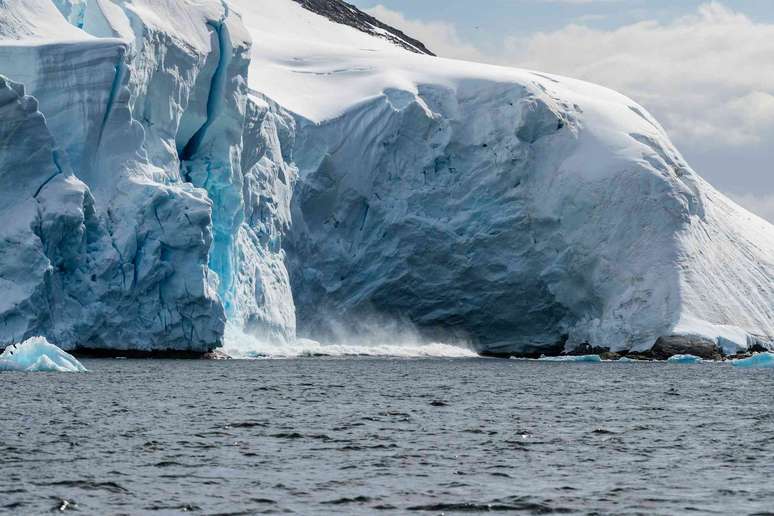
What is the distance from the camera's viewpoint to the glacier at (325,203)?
39.3 metres

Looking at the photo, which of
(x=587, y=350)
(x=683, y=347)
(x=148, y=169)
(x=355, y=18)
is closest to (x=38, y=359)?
(x=148, y=169)

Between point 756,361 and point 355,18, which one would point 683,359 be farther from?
point 355,18

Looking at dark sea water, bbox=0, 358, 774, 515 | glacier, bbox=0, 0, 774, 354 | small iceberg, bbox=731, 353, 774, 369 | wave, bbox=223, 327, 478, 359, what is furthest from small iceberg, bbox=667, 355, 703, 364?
dark sea water, bbox=0, 358, 774, 515

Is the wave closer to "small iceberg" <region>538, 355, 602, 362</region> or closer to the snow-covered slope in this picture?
the snow-covered slope

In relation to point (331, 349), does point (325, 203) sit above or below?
above

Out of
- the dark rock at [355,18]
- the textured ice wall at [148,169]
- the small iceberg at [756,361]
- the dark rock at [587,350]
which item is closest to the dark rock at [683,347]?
the small iceberg at [756,361]

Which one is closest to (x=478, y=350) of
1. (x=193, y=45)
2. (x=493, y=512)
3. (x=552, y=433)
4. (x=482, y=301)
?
(x=482, y=301)

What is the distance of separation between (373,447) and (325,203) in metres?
34.2

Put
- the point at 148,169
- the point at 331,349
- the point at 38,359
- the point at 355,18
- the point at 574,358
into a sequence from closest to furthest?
the point at 38,359
the point at 148,169
the point at 331,349
the point at 574,358
the point at 355,18

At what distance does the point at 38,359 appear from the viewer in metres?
34.8

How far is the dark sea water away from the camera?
14180 mm

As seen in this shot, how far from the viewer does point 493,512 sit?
13445mm

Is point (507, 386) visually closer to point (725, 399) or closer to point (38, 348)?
point (725, 399)

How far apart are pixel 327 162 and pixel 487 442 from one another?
3418 cm
